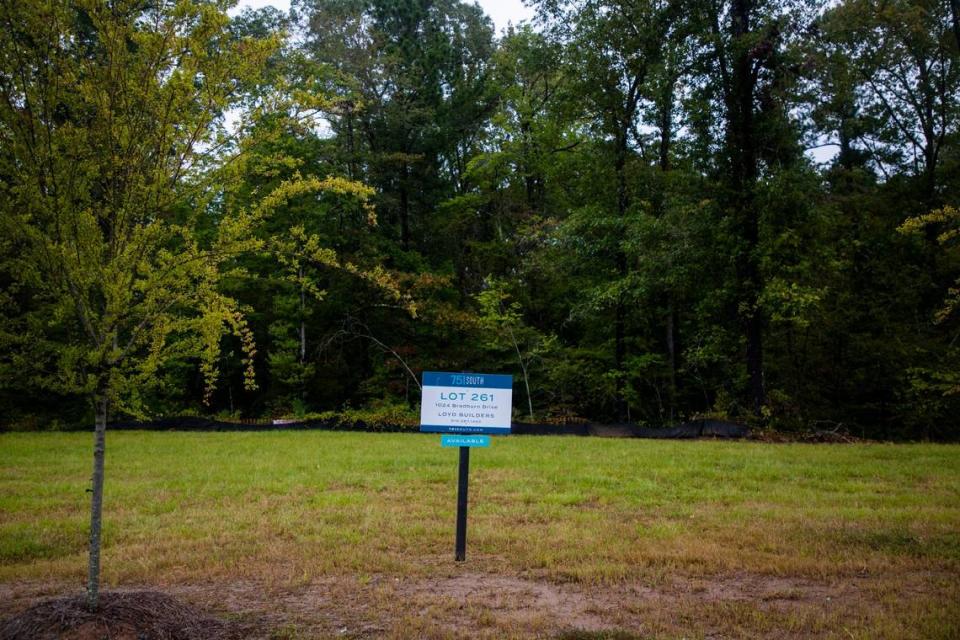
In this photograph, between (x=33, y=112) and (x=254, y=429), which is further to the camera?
(x=254, y=429)

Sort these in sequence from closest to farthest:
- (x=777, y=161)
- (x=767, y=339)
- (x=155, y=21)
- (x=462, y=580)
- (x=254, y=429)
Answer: (x=155, y=21) → (x=462, y=580) → (x=777, y=161) → (x=254, y=429) → (x=767, y=339)

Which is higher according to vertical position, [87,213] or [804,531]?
[87,213]

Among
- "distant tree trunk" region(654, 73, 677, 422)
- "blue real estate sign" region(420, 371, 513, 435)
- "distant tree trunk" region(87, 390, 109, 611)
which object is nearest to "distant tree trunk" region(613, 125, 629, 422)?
"distant tree trunk" region(654, 73, 677, 422)

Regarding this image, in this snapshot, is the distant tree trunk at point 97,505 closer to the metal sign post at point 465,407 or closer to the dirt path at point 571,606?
the dirt path at point 571,606

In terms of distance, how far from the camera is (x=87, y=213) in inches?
156

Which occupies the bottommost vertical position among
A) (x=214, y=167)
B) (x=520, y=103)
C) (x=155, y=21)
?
(x=214, y=167)

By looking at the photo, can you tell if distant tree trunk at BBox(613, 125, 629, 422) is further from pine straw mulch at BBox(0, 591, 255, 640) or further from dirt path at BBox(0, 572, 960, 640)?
pine straw mulch at BBox(0, 591, 255, 640)

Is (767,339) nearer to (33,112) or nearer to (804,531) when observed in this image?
(804,531)

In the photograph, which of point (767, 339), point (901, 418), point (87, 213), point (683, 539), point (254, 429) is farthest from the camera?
point (767, 339)

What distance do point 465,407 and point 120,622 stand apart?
10.3ft

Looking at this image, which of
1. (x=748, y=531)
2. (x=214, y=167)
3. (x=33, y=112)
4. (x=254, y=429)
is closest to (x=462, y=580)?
(x=748, y=531)

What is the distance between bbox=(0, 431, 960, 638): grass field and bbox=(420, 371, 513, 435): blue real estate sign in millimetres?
1184

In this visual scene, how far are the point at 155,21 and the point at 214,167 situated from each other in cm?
99

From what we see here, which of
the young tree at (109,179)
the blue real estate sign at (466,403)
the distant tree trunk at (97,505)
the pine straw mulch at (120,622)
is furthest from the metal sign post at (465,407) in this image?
the distant tree trunk at (97,505)
